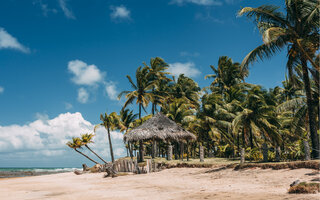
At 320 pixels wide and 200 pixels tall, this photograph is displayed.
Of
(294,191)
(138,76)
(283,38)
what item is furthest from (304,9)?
(138,76)

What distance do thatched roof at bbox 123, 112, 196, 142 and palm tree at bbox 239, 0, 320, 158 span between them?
852cm

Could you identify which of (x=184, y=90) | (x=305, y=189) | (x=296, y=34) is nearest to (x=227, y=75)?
(x=184, y=90)

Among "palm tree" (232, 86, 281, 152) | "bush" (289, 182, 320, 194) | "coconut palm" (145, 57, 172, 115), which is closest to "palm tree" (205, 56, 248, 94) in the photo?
"coconut palm" (145, 57, 172, 115)

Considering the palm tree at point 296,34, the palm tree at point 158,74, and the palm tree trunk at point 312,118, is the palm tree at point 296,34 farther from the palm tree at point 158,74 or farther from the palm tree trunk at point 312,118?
the palm tree at point 158,74

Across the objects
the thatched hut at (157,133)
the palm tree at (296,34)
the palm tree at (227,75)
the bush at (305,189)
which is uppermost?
the palm tree at (227,75)

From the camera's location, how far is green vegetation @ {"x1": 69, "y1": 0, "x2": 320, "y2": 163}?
463 inches

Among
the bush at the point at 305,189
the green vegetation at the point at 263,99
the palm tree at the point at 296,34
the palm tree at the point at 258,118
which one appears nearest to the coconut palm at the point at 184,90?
the green vegetation at the point at 263,99

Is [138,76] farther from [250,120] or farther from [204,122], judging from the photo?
[250,120]

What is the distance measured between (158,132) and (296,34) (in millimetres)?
11708

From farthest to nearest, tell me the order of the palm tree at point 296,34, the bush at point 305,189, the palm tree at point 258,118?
the palm tree at point 258,118
the palm tree at point 296,34
the bush at point 305,189

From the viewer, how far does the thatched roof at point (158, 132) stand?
762 inches

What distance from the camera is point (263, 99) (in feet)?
67.2

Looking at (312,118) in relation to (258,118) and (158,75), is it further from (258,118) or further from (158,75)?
(158,75)

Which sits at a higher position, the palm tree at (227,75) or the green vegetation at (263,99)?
the palm tree at (227,75)
